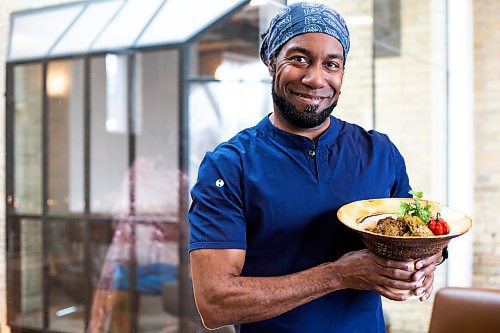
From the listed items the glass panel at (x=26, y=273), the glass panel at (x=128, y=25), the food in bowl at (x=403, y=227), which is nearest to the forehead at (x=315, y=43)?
the food in bowl at (x=403, y=227)

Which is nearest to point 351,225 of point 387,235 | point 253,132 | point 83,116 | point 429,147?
point 387,235

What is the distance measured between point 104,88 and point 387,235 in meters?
3.84

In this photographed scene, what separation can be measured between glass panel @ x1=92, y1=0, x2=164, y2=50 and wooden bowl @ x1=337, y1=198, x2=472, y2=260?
3504 millimetres

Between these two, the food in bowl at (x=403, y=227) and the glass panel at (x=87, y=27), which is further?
the glass panel at (x=87, y=27)

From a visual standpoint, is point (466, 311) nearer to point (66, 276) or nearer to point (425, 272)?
point (425, 272)

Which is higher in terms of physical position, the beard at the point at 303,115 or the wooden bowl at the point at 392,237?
the beard at the point at 303,115

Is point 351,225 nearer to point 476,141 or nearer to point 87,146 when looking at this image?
point 87,146

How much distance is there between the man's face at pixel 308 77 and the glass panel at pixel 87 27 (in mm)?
2774

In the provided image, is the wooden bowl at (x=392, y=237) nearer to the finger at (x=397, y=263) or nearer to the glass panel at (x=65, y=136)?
the finger at (x=397, y=263)

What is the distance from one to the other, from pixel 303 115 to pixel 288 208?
0.77 ft

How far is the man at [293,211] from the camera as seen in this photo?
1.42m

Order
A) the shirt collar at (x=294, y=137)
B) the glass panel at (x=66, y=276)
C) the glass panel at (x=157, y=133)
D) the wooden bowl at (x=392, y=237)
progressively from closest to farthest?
the wooden bowl at (x=392, y=237) → the shirt collar at (x=294, y=137) → the glass panel at (x=66, y=276) → the glass panel at (x=157, y=133)

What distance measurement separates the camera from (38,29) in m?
3.66

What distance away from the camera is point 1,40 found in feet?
9.94
